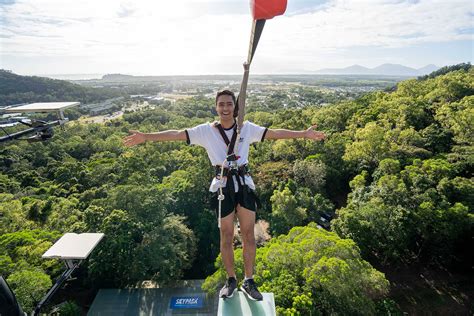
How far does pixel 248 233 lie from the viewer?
4371mm

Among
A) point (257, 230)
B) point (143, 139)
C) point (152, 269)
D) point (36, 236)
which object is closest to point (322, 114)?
point (257, 230)

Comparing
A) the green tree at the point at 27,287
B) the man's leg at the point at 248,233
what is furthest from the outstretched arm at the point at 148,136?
the green tree at the point at 27,287

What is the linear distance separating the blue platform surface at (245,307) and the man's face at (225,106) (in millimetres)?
2587

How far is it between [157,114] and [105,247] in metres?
56.6

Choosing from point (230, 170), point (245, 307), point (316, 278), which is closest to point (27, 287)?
point (316, 278)

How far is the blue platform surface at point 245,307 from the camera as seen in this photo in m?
3.96

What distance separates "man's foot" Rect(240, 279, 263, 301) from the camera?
13.6ft

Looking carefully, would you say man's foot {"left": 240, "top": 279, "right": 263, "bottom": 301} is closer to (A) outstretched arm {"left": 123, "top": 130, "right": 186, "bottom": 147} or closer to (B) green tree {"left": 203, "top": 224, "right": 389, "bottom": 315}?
(A) outstretched arm {"left": 123, "top": 130, "right": 186, "bottom": 147}

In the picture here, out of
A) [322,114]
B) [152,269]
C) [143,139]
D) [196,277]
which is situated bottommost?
[196,277]

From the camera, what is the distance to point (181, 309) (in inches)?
633

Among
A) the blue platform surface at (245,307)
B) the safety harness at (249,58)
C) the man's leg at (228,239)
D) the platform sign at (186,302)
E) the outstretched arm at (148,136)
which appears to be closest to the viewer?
the safety harness at (249,58)

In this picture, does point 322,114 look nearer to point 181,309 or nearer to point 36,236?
point 181,309

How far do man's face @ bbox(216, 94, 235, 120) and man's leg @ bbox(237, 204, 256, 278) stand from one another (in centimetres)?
133

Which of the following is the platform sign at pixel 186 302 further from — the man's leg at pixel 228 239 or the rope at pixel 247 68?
the rope at pixel 247 68
